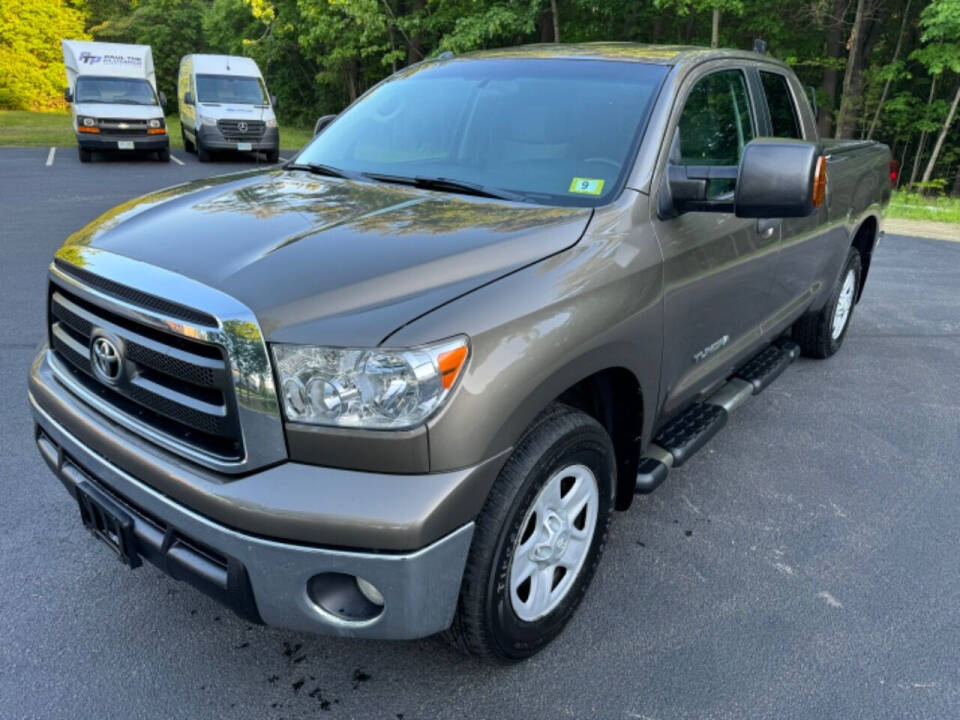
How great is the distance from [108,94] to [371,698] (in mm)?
19875

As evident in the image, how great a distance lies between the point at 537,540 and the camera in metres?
2.36

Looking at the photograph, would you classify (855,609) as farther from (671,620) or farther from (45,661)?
(45,661)

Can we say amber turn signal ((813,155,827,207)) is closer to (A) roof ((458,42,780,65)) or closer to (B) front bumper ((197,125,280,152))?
(A) roof ((458,42,780,65))

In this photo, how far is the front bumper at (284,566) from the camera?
6.16ft

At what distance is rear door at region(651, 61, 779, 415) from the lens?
283 centimetres

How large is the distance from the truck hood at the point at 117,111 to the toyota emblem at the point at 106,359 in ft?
57.9

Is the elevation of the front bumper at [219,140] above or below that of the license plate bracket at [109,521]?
below

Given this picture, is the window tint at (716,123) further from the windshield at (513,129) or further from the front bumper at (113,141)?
the front bumper at (113,141)

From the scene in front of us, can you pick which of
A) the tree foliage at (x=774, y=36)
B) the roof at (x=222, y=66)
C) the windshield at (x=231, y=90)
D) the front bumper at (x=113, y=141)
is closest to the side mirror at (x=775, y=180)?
the tree foliage at (x=774, y=36)

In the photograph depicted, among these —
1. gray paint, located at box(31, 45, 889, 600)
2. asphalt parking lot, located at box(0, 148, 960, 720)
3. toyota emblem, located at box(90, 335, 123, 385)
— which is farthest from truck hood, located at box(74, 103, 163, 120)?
toyota emblem, located at box(90, 335, 123, 385)

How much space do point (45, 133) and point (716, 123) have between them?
26.4 m

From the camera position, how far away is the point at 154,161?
18984 mm

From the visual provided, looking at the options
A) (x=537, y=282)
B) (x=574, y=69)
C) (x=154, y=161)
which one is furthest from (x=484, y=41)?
(x=537, y=282)

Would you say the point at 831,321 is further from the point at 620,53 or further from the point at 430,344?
the point at 430,344
